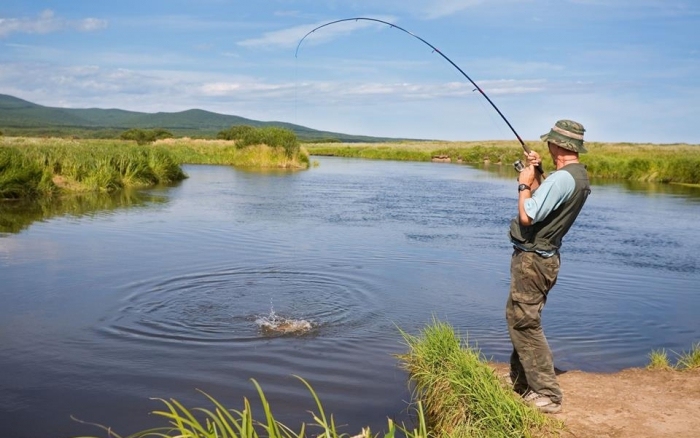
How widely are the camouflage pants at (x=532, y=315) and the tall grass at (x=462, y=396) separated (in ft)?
0.72

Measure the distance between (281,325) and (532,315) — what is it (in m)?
3.36

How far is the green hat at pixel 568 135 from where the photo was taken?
15.1 ft

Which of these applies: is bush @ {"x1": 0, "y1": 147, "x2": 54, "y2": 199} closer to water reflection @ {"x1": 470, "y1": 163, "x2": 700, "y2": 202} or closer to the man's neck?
the man's neck

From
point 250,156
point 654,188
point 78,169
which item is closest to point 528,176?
point 78,169

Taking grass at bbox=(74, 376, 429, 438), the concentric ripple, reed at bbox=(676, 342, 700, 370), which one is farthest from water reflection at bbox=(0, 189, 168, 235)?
reed at bbox=(676, 342, 700, 370)

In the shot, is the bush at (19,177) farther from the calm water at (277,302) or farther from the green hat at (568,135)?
the green hat at (568,135)

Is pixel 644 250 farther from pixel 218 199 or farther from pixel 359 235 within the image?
pixel 218 199

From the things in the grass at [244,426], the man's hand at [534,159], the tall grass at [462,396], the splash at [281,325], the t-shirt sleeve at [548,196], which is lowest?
the splash at [281,325]

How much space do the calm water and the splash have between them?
0.30 ft

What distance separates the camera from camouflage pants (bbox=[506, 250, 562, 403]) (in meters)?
4.61

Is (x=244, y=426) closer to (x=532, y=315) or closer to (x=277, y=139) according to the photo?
(x=532, y=315)

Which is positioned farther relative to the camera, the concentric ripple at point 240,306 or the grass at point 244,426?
the concentric ripple at point 240,306

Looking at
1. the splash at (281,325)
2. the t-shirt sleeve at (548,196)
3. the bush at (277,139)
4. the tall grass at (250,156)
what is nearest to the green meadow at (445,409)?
the t-shirt sleeve at (548,196)

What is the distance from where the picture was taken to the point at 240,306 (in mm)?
8148
